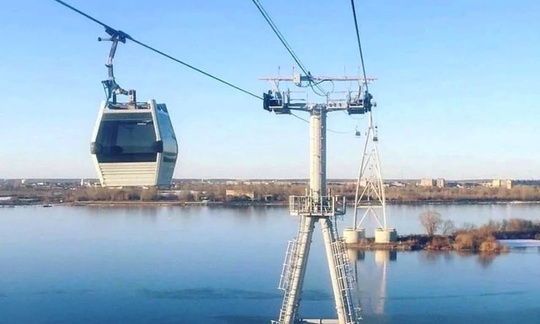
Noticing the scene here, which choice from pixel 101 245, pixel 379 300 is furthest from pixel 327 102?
pixel 101 245

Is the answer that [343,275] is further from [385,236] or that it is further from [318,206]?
[385,236]

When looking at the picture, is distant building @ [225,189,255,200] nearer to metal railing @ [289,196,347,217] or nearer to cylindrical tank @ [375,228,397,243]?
cylindrical tank @ [375,228,397,243]

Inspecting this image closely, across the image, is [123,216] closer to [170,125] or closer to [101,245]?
[101,245]

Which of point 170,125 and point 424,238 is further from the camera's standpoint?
point 424,238

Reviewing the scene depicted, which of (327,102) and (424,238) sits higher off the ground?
(327,102)

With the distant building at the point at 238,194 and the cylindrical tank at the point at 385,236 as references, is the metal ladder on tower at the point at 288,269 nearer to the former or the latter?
the cylindrical tank at the point at 385,236

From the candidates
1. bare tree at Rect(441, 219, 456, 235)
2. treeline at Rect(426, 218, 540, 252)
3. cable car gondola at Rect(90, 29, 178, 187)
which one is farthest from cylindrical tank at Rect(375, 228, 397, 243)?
cable car gondola at Rect(90, 29, 178, 187)
